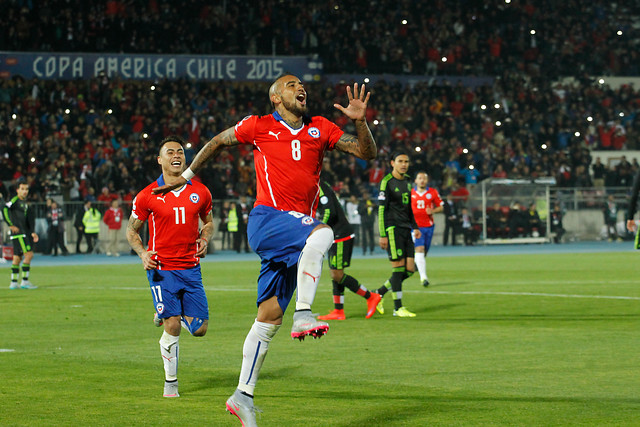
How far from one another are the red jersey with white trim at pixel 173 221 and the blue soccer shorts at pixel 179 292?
0.08 m

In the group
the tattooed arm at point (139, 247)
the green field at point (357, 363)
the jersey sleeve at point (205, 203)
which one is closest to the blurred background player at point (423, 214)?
the green field at point (357, 363)

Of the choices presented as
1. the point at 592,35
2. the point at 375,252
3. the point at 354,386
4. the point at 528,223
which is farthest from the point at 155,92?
the point at 354,386

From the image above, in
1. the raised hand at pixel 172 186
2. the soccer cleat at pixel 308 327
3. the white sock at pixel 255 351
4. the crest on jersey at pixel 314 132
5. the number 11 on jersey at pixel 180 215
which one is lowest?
the white sock at pixel 255 351

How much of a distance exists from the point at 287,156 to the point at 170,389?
8.19 ft

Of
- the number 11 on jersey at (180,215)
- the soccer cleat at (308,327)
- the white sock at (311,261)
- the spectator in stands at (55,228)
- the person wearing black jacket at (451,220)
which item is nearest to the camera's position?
the soccer cleat at (308,327)

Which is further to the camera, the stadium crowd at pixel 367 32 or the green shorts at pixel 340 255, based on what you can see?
the stadium crowd at pixel 367 32

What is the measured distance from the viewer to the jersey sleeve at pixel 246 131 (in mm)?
7062

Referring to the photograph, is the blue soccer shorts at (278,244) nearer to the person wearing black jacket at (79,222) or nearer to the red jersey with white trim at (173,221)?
the red jersey with white trim at (173,221)

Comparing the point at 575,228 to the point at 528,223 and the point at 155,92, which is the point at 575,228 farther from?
the point at 155,92

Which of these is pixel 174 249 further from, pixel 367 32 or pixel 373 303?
pixel 367 32

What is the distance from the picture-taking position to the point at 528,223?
1598 inches

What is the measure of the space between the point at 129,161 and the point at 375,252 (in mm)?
9627

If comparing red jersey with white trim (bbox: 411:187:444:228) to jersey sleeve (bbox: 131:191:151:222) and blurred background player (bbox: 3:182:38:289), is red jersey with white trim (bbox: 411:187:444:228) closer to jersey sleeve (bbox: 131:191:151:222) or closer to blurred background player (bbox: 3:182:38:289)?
blurred background player (bbox: 3:182:38:289)

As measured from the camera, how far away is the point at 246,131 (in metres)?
7.06
